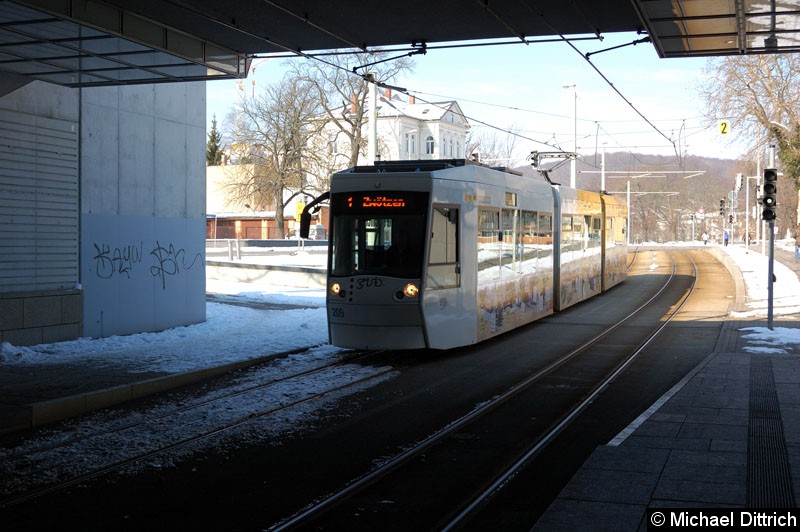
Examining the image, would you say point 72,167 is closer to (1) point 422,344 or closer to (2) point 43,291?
(2) point 43,291

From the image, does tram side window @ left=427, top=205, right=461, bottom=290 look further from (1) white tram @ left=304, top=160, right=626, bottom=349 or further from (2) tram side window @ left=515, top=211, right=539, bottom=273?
(2) tram side window @ left=515, top=211, right=539, bottom=273

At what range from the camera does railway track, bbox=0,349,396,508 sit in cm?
749

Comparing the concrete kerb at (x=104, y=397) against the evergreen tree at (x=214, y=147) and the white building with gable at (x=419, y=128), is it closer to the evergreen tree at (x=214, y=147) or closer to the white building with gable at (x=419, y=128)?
the white building with gable at (x=419, y=128)

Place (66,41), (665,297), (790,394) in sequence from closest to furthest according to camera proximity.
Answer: (790,394)
(66,41)
(665,297)

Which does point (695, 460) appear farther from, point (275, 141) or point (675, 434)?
point (275, 141)

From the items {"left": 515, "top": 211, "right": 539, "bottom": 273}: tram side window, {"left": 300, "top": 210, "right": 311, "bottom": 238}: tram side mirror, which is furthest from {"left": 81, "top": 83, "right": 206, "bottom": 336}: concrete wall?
{"left": 515, "top": 211, "right": 539, "bottom": 273}: tram side window

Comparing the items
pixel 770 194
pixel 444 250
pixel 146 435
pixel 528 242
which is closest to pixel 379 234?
pixel 444 250

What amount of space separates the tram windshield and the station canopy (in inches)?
110

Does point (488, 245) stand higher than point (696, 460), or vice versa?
point (488, 245)

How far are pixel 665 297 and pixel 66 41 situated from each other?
69.4 feet

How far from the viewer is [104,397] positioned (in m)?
10.8

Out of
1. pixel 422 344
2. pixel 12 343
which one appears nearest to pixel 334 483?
pixel 422 344

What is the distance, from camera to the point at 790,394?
1094 cm

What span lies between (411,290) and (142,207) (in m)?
7.03
